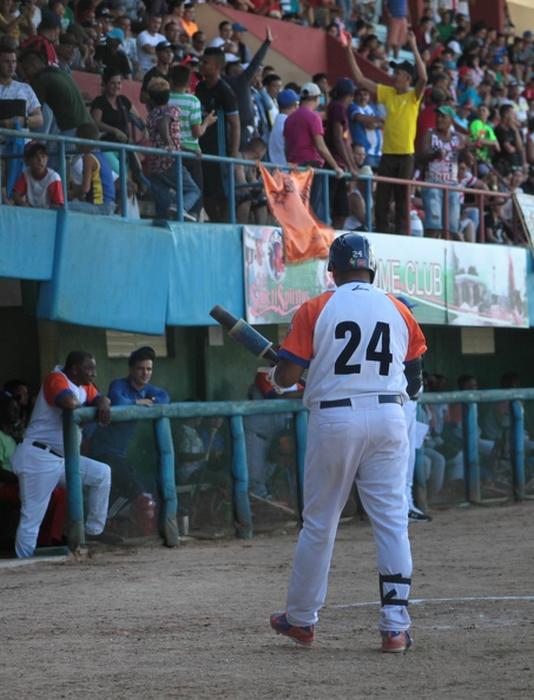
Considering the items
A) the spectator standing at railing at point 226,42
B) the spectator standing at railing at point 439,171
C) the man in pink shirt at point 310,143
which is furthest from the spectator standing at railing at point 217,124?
the spectator standing at railing at point 226,42

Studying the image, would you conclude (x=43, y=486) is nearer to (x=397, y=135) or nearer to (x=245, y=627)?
(x=245, y=627)

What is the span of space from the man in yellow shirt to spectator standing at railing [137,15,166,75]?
2.50 metres

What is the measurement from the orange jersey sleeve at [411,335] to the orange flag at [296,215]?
788cm

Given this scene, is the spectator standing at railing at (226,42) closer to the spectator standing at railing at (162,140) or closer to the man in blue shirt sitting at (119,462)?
the spectator standing at railing at (162,140)

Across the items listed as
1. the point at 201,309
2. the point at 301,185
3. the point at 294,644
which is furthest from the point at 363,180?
the point at 294,644

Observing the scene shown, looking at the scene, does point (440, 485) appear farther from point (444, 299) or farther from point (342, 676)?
point (342, 676)

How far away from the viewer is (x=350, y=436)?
24.6 feet

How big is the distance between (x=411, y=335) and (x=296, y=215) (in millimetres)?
8433

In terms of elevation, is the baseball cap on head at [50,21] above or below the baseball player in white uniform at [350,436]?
above

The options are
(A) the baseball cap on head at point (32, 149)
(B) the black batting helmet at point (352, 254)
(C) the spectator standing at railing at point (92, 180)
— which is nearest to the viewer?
(B) the black batting helmet at point (352, 254)

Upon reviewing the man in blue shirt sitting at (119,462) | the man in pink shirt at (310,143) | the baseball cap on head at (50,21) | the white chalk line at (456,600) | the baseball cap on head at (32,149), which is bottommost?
the white chalk line at (456,600)

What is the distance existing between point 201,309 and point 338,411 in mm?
7760

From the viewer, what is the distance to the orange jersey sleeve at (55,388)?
40.7ft

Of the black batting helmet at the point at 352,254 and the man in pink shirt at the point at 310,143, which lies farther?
the man in pink shirt at the point at 310,143
